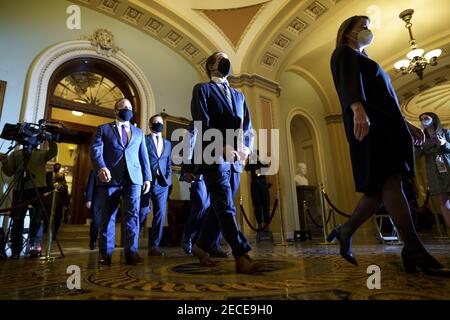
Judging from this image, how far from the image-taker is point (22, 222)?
3.46 meters

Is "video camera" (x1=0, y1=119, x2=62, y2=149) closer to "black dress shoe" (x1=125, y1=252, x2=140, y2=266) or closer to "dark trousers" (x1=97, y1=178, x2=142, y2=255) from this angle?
"dark trousers" (x1=97, y1=178, x2=142, y2=255)

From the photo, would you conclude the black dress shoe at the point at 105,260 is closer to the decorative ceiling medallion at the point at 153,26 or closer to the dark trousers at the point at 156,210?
the dark trousers at the point at 156,210

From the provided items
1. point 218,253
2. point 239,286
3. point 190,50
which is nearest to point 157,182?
point 218,253

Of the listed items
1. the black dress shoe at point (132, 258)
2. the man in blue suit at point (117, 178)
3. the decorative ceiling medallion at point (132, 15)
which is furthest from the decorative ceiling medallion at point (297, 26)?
the black dress shoe at point (132, 258)

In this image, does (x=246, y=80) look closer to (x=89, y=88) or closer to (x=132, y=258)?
(x=89, y=88)

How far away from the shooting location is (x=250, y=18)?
6.65m

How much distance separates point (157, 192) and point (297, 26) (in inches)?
210

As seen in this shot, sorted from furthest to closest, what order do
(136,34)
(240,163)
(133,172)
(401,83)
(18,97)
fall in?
(401,83) → (136,34) → (18,97) → (133,172) → (240,163)

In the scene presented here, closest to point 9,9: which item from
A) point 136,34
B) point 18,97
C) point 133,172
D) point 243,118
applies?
point 18,97

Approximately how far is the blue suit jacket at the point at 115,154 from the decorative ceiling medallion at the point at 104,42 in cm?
388

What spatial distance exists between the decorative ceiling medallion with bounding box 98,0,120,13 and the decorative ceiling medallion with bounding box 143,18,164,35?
27.7 inches

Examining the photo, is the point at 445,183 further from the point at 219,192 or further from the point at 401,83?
the point at 401,83

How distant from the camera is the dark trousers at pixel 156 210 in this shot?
339 cm
